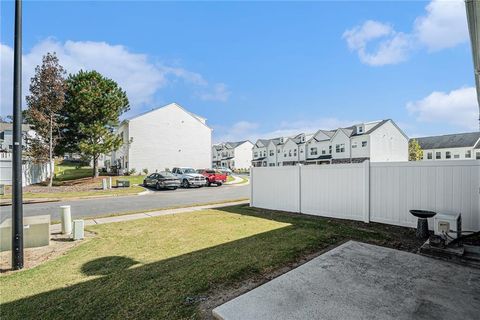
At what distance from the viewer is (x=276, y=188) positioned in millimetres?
10086

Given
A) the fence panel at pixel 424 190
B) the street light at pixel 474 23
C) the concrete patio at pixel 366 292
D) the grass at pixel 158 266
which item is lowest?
the grass at pixel 158 266

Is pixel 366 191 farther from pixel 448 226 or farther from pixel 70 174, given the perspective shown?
pixel 70 174

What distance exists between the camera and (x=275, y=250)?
5191mm

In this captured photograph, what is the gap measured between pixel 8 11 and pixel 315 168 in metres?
8.42

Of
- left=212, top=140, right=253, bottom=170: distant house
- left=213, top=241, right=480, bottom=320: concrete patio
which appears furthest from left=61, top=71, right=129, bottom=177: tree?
left=212, top=140, right=253, bottom=170: distant house

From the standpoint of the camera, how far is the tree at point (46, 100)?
2142cm

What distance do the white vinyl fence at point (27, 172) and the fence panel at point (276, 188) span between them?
22046 millimetres

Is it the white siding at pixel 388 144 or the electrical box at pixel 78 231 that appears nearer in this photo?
the electrical box at pixel 78 231

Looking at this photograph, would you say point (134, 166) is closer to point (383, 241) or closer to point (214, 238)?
point (214, 238)

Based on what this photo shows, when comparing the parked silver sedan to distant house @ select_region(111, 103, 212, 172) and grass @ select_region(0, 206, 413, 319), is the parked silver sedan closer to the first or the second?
distant house @ select_region(111, 103, 212, 172)

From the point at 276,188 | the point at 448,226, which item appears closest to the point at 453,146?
the point at 276,188

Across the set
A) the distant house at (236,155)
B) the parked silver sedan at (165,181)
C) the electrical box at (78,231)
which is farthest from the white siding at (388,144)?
the electrical box at (78,231)

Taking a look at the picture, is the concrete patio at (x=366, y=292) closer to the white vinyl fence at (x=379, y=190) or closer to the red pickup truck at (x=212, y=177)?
the white vinyl fence at (x=379, y=190)

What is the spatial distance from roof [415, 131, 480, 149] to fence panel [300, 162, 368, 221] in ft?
177
